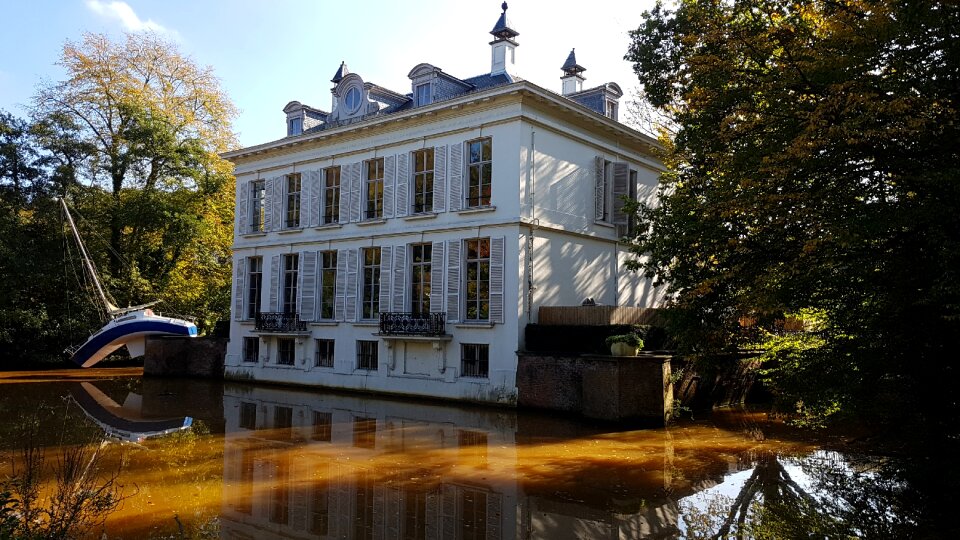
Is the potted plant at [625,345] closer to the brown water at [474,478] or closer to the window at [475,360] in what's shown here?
the brown water at [474,478]

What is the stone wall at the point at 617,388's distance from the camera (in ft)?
51.0

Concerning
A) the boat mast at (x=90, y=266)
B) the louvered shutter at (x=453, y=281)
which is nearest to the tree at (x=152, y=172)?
the boat mast at (x=90, y=266)

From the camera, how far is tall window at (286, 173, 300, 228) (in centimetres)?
2541

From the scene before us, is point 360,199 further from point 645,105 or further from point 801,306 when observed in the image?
point 801,306

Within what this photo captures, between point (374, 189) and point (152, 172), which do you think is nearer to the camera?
point (374, 189)

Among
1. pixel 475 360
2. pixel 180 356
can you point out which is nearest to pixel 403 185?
pixel 475 360

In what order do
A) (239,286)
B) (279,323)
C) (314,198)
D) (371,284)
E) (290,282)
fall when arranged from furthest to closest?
(239,286)
(290,282)
(314,198)
(279,323)
(371,284)

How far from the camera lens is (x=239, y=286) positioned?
26828 millimetres

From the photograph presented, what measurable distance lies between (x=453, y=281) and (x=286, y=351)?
8.04m

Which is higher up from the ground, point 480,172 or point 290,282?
point 480,172

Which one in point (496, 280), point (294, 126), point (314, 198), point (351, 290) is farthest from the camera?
point (294, 126)

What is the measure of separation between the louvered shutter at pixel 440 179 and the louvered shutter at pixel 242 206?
950 cm

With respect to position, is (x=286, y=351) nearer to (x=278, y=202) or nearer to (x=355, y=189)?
(x=278, y=202)

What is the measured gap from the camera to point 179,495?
8.75 m
